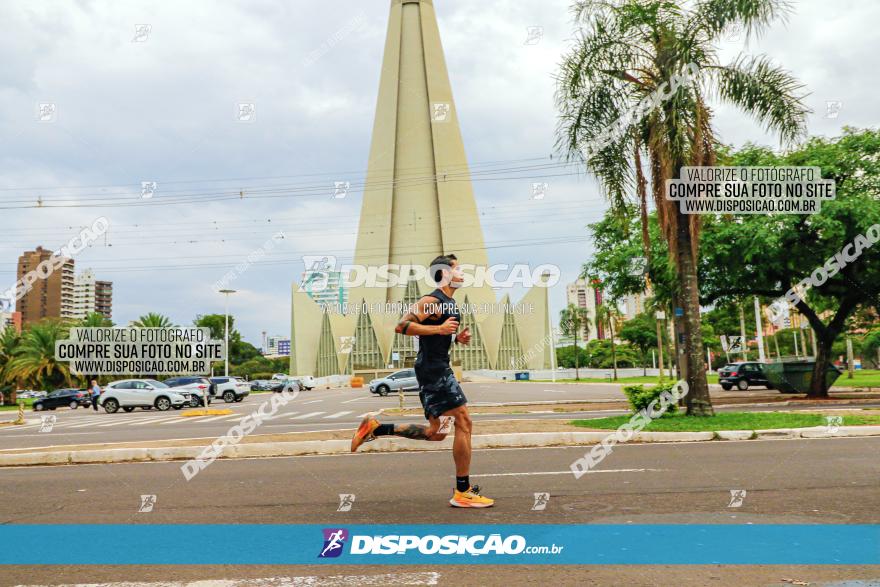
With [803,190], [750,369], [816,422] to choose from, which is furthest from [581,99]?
[750,369]

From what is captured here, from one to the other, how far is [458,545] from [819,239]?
1924cm

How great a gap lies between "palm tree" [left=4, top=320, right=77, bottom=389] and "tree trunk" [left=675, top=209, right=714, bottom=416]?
47939 millimetres

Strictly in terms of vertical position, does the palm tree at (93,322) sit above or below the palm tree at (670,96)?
below

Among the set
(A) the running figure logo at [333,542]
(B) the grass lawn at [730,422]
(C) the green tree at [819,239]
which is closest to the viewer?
(A) the running figure logo at [333,542]

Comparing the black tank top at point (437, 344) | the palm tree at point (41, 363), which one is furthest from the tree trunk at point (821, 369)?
the palm tree at point (41, 363)

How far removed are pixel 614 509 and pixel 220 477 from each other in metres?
4.46

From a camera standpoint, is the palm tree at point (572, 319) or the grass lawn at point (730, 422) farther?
the palm tree at point (572, 319)

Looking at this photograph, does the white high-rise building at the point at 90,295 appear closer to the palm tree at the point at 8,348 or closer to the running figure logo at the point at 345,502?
the palm tree at the point at 8,348

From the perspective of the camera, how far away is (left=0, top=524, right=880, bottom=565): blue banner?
12.8 feet

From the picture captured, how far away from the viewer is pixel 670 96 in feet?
41.1

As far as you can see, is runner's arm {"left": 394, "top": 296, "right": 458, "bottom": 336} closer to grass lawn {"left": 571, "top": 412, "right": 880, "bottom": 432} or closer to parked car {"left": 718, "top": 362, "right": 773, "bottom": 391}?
grass lawn {"left": 571, "top": 412, "right": 880, "bottom": 432}

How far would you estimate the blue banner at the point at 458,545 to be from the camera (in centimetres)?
389

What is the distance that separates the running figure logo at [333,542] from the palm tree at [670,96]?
9904 mm

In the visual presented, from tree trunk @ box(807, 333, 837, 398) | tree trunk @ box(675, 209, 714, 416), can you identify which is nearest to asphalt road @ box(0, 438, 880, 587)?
tree trunk @ box(675, 209, 714, 416)
